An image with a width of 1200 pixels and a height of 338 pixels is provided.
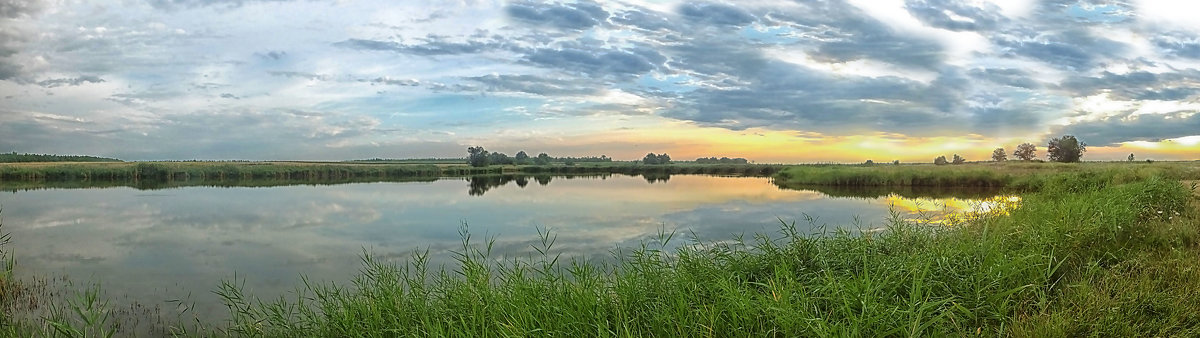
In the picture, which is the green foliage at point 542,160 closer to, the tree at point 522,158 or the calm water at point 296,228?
the tree at point 522,158

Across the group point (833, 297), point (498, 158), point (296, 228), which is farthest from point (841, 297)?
point (498, 158)

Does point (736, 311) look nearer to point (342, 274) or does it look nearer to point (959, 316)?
point (959, 316)

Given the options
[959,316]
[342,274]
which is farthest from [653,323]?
[342,274]

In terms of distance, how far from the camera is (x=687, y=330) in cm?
419

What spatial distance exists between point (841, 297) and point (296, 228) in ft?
49.8

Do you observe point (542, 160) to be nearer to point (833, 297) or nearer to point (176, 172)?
point (176, 172)

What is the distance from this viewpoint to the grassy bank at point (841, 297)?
12.9ft

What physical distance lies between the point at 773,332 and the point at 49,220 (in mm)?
21963

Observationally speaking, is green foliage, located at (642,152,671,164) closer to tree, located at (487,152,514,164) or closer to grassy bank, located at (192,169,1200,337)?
tree, located at (487,152,514,164)

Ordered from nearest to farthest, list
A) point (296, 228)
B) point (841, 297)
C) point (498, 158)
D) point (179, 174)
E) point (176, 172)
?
point (841, 297)
point (296, 228)
point (176, 172)
point (179, 174)
point (498, 158)

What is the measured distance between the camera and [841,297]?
4184mm

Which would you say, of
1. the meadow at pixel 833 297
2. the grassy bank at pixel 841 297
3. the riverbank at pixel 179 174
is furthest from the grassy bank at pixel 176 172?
the grassy bank at pixel 841 297

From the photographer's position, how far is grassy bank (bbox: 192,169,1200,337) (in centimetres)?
A: 392

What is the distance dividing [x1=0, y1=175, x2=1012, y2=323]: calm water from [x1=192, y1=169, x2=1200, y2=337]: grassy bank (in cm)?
338
